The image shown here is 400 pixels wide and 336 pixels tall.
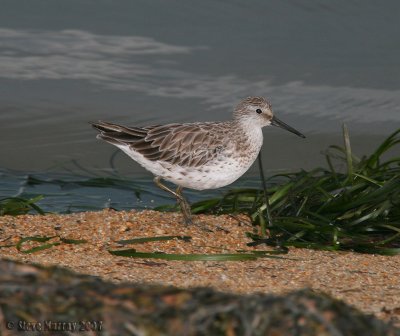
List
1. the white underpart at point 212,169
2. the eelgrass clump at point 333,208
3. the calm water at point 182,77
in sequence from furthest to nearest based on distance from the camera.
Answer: the calm water at point 182,77
the white underpart at point 212,169
the eelgrass clump at point 333,208

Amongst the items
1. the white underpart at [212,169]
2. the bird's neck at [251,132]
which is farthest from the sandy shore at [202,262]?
the bird's neck at [251,132]

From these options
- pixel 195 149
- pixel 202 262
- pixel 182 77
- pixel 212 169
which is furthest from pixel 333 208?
pixel 182 77

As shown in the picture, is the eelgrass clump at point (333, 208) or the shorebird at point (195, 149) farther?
the shorebird at point (195, 149)

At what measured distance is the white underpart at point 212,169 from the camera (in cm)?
693

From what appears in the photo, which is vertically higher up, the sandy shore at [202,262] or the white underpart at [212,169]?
the white underpart at [212,169]

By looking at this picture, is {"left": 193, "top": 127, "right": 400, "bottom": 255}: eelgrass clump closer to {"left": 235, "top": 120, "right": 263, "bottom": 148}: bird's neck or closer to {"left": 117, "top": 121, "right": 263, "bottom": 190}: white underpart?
{"left": 117, "top": 121, "right": 263, "bottom": 190}: white underpart

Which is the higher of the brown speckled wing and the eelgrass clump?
the brown speckled wing

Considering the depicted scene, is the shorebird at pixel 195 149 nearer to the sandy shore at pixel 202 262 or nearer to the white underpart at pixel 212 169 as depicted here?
the white underpart at pixel 212 169

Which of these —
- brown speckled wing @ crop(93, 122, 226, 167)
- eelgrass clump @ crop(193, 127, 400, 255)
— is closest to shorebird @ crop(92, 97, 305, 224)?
brown speckled wing @ crop(93, 122, 226, 167)

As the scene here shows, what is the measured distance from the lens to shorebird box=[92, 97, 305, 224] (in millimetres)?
6961

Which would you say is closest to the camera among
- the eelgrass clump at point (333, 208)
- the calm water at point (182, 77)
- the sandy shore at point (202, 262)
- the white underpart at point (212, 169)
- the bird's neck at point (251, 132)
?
the sandy shore at point (202, 262)

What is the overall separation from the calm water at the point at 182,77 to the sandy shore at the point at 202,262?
204cm

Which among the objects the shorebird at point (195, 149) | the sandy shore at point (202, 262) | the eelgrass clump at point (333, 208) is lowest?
the sandy shore at point (202, 262)

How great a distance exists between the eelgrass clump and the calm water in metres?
1.87
